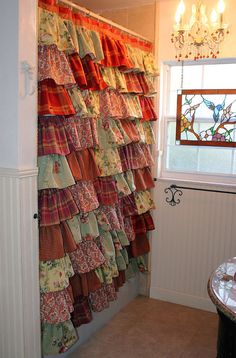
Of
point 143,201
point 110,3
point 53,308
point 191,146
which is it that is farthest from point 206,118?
point 53,308

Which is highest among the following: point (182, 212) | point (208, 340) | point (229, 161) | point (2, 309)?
point (229, 161)

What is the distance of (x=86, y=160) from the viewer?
2.27 m

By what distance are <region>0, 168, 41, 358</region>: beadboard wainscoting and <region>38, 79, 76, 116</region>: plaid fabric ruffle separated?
33 cm

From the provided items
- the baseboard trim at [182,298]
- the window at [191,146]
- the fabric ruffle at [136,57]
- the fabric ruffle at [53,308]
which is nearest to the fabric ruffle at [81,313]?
the fabric ruffle at [53,308]

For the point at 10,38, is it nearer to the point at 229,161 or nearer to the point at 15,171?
the point at 15,171

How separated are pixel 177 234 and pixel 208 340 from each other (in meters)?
0.84

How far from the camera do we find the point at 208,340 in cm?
265

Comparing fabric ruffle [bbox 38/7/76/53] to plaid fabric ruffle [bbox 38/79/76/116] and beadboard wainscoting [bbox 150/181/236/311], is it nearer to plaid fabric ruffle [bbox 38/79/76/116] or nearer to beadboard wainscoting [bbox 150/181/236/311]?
plaid fabric ruffle [bbox 38/79/76/116]

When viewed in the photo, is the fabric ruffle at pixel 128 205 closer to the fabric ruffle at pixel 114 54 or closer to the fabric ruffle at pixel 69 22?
the fabric ruffle at pixel 114 54

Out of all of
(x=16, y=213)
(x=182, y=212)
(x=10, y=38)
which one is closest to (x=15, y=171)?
(x=16, y=213)

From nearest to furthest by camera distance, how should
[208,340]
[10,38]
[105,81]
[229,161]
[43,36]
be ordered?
1. [10,38]
2. [43,36]
3. [105,81]
4. [208,340]
5. [229,161]

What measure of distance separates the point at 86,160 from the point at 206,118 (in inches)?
47.6

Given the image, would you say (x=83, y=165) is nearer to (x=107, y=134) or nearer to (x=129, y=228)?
(x=107, y=134)

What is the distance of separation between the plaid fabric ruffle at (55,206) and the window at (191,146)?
1.35m
